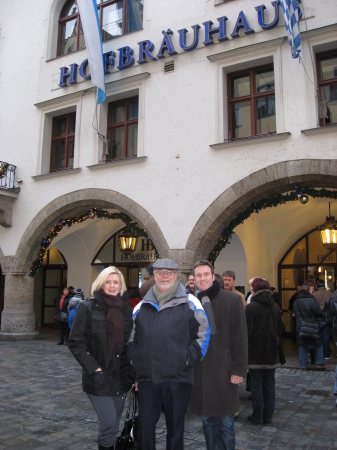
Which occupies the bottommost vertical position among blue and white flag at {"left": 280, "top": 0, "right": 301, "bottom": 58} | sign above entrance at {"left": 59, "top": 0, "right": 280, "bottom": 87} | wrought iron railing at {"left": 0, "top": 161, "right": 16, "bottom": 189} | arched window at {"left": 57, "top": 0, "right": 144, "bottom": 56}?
wrought iron railing at {"left": 0, "top": 161, "right": 16, "bottom": 189}

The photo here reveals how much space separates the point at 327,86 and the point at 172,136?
3.50 meters

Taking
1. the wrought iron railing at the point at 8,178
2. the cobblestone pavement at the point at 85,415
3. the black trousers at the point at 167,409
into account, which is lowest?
the cobblestone pavement at the point at 85,415

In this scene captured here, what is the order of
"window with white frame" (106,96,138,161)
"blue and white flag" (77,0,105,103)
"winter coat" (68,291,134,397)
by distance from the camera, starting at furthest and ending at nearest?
"window with white frame" (106,96,138,161) < "blue and white flag" (77,0,105,103) < "winter coat" (68,291,134,397)

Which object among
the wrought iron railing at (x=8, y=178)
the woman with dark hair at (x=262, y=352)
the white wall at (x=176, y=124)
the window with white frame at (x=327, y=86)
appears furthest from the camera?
the wrought iron railing at (x=8, y=178)

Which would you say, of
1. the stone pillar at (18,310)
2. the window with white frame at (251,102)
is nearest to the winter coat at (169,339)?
the window with white frame at (251,102)

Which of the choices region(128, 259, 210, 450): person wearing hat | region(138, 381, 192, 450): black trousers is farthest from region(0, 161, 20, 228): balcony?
region(138, 381, 192, 450): black trousers

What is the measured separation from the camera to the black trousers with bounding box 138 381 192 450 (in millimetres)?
3303

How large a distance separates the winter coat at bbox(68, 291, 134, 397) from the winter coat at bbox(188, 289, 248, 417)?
0.58 m

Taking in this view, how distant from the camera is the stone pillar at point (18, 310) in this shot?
1257 centimetres

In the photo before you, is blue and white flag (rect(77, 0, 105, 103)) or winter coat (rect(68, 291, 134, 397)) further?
blue and white flag (rect(77, 0, 105, 103))

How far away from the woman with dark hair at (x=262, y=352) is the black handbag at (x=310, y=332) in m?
3.23

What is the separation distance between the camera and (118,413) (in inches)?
143

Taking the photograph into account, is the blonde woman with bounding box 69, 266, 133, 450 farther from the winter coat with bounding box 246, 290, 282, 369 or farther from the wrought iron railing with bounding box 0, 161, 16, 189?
the wrought iron railing with bounding box 0, 161, 16, 189

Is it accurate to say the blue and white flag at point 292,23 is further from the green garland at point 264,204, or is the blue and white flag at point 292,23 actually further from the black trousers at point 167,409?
the black trousers at point 167,409
